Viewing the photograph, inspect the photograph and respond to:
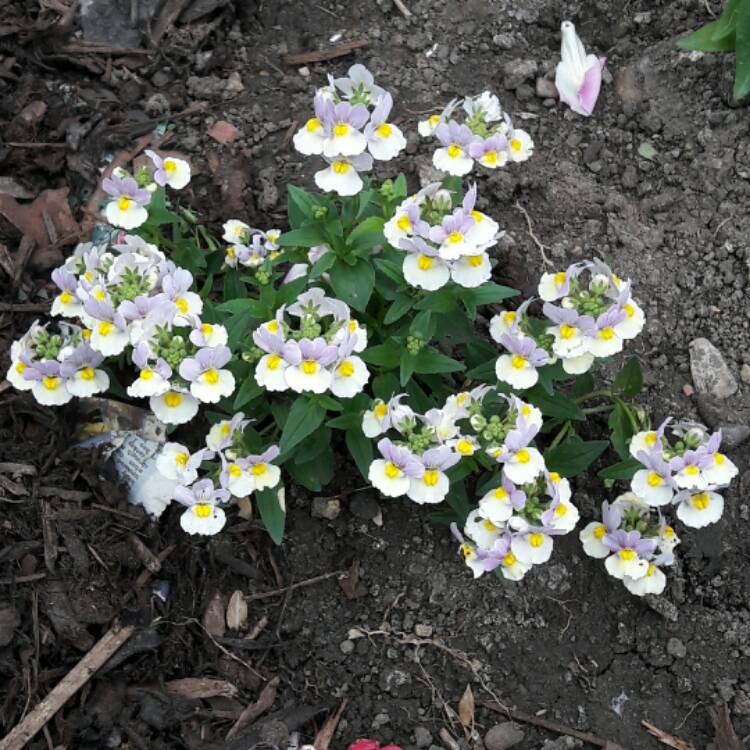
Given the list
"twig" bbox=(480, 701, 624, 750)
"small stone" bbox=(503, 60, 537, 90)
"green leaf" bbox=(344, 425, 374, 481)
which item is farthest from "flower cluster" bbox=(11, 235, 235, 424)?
"small stone" bbox=(503, 60, 537, 90)

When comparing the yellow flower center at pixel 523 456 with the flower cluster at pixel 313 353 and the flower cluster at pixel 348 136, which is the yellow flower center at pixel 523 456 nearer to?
the flower cluster at pixel 313 353

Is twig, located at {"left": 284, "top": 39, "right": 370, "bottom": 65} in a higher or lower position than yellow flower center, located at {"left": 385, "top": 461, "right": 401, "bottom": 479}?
higher

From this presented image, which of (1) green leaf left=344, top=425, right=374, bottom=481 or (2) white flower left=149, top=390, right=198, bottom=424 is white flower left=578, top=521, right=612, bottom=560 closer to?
(1) green leaf left=344, top=425, right=374, bottom=481

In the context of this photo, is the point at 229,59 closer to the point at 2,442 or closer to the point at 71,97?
the point at 71,97

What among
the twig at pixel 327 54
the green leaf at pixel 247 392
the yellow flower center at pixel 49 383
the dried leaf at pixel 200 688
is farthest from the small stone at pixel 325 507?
the twig at pixel 327 54

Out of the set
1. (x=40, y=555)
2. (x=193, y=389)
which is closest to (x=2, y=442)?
(x=40, y=555)
